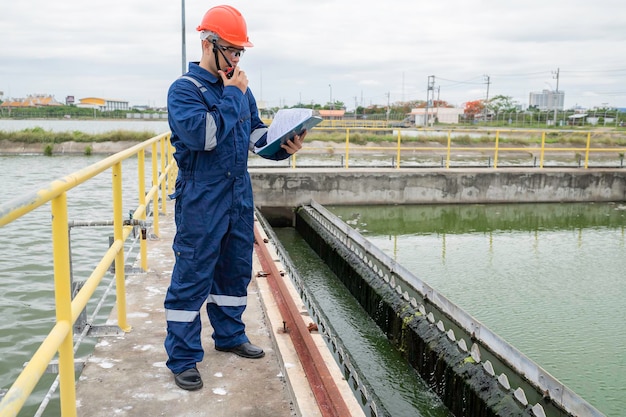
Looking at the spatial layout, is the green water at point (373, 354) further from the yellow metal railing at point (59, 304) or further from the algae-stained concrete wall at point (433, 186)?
the algae-stained concrete wall at point (433, 186)

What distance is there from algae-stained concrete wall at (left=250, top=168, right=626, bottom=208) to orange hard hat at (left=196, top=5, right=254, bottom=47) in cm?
877

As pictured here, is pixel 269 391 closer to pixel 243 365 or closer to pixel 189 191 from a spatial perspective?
pixel 243 365

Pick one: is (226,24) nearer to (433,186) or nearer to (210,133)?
(210,133)

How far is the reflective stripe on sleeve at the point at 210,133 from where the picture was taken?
237 cm

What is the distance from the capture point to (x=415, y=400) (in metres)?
4.23

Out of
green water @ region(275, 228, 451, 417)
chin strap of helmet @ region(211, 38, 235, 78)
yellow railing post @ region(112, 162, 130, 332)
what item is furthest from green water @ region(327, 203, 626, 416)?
chin strap of helmet @ region(211, 38, 235, 78)

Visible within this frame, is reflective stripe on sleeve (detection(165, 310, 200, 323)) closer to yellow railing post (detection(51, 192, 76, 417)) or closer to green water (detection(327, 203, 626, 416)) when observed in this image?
yellow railing post (detection(51, 192, 76, 417))

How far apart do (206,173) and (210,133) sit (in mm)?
214

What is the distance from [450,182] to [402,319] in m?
7.71

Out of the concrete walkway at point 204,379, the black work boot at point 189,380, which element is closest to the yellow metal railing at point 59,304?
the concrete walkway at point 204,379

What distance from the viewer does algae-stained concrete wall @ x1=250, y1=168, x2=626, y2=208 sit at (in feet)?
37.8

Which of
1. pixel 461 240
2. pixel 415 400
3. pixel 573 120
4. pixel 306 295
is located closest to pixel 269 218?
pixel 461 240

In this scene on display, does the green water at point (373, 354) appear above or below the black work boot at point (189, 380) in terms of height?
below

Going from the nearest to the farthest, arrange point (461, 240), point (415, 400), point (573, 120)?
point (415, 400) → point (461, 240) → point (573, 120)
